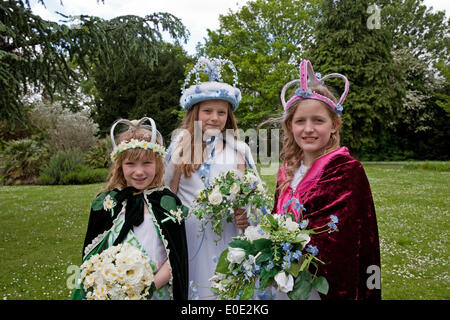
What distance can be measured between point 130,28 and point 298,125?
6387 mm

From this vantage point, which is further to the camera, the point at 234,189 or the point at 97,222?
the point at 97,222

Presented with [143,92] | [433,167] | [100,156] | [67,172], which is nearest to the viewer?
[67,172]

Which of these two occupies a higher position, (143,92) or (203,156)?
(143,92)

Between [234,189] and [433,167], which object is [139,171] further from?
[433,167]

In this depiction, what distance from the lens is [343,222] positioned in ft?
6.42

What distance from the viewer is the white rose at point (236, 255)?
70.5 inches

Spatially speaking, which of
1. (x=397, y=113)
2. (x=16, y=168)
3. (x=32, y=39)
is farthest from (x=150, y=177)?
(x=397, y=113)

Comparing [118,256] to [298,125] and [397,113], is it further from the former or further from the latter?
→ [397,113]

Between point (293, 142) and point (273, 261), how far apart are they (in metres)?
1.10

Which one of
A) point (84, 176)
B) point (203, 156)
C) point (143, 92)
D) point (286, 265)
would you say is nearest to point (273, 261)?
point (286, 265)

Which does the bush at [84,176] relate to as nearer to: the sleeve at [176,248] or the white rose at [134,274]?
the sleeve at [176,248]

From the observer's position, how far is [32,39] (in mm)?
6102

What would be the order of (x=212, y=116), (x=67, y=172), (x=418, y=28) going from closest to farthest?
(x=212, y=116), (x=67, y=172), (x=418, y=28)

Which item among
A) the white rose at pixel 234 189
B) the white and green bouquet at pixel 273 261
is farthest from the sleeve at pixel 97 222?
the white and green bouquet at pixel 273 261
